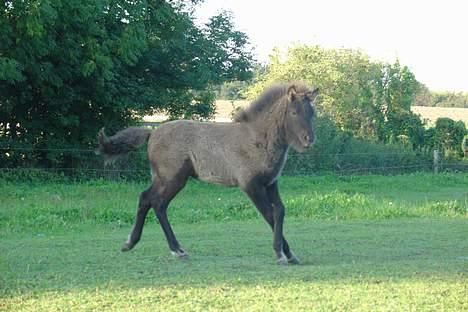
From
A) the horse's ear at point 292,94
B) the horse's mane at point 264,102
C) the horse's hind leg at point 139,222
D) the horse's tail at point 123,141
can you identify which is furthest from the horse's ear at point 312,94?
the horse's hind leg at point 139,222

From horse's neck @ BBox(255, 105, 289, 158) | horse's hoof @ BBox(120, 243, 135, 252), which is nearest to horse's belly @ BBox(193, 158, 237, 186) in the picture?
horse's neck @ BBox(255, 105, 289, 158)

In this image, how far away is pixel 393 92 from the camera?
36.8 m

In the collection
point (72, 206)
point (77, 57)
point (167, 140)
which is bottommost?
point (72, 206)

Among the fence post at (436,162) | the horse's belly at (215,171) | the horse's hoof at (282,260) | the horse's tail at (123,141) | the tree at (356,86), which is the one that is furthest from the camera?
the tree at (356,86)

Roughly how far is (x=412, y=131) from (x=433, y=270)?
84.6 feet

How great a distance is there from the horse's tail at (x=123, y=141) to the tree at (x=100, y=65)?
8.56 meters

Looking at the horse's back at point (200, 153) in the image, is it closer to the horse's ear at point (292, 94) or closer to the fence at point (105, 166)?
the horse's ear at point (292, 94)

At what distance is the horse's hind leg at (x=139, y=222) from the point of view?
9.62 m

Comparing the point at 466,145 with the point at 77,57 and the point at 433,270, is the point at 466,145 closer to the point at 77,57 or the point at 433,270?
the point at 77,57

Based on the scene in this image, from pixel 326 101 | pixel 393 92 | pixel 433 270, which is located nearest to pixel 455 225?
pixel 433 270

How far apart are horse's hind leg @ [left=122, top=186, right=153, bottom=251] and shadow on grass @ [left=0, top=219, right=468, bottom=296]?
0.19 m

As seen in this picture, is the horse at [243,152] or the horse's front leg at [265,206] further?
the horse at [243,152]

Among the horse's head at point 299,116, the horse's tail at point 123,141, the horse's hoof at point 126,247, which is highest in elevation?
the horse's head at point 299,116

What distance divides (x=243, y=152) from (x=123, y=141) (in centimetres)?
186
